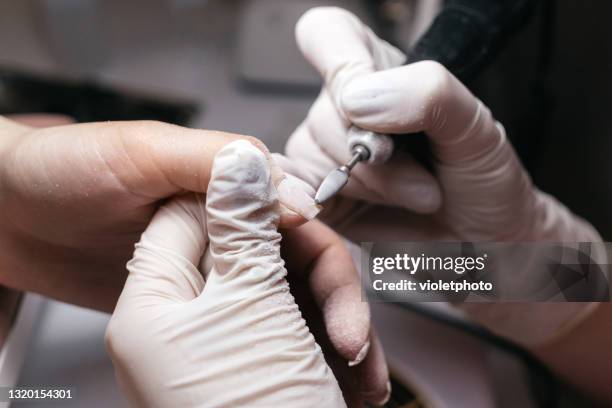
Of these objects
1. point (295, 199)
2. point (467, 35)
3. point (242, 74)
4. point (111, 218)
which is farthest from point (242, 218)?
point (242, 74)

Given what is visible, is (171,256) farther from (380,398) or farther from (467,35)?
(467,35)

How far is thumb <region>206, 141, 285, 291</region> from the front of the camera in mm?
525

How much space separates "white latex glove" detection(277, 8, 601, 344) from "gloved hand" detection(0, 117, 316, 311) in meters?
0.16

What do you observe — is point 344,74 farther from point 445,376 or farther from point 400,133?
point 445,376

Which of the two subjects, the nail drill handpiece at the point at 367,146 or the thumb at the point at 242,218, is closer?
the thumb at the point at 242,218

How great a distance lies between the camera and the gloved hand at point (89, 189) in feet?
1.91

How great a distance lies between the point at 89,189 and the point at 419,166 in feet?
1.44

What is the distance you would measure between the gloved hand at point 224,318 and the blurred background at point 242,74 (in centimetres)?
35

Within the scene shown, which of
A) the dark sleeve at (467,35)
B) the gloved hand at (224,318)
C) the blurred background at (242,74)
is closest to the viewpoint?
the gloved hand at (224,318)

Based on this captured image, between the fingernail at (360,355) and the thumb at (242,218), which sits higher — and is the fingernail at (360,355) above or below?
below

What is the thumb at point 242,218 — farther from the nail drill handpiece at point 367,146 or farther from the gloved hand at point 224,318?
the nail drill handpiece at point 367,146

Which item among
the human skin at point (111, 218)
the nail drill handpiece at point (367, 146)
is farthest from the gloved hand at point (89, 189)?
the nail drill handpiece at point (367, 146)

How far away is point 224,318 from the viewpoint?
54cm

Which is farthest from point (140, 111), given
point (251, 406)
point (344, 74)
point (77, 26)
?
point (251, 406)
